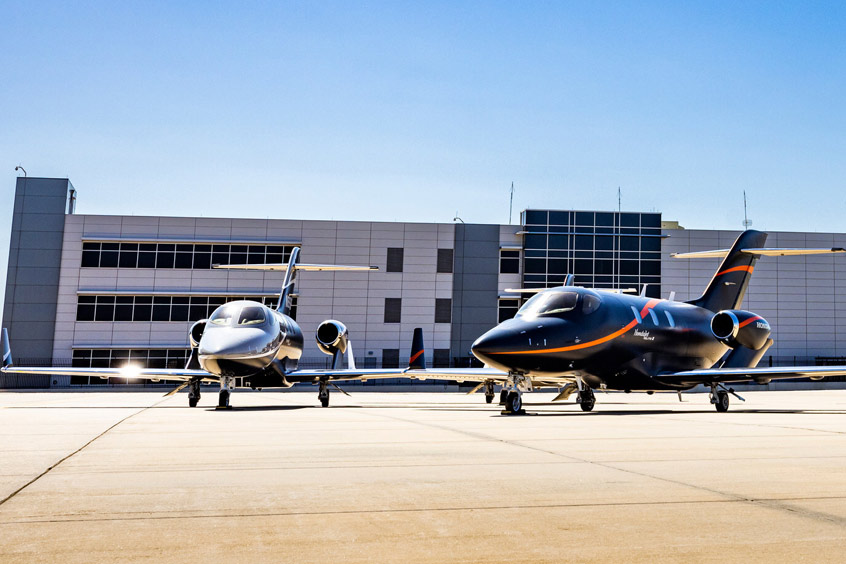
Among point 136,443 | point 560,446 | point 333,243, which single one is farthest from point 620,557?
point 333,243

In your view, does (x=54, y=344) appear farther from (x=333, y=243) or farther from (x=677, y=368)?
(x=677, y=368)

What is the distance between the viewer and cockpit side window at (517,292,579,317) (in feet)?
62.6

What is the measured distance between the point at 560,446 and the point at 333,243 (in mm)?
54353

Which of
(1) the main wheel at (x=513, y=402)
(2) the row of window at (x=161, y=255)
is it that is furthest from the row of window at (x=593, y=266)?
(1) the main wheel at (x=513, y=402)

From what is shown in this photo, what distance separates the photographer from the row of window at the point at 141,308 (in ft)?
200

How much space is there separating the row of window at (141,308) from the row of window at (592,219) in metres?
23.3

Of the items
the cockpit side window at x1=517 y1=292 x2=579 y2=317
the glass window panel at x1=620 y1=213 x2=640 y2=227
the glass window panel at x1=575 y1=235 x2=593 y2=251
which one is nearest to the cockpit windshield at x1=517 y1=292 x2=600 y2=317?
the cockpit side window at x1=517 y1=292 x2=579 y2=317

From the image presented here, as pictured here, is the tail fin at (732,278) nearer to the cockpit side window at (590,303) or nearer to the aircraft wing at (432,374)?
the cockpit side window at (590,303)

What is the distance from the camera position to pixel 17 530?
4.44 m

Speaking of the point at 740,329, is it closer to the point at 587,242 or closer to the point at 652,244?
the point at 587,242

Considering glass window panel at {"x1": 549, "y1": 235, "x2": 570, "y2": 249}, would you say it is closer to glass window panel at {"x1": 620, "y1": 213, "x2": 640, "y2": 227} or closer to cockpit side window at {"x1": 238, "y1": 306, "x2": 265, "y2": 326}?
glass window panel at {"x1": 620, "y1": 213, "x2": 640, "y2": 227}

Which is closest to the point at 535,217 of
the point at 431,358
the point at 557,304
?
the point at 431,358

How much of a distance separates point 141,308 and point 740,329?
167 ft

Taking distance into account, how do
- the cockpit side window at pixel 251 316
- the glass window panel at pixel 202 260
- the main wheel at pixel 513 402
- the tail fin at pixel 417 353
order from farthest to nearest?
the glass window panel at pixel 202 260, the tail fin at pixel 417 353, the cockpit side window at pixel 251 316, the main wheel at pixel 513 402
